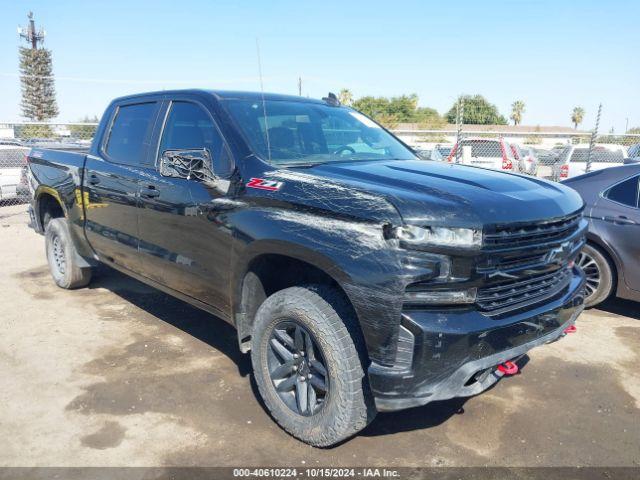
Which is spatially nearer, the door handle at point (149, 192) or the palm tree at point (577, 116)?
the door handle at point (149, 192)

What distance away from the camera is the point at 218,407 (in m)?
3.49

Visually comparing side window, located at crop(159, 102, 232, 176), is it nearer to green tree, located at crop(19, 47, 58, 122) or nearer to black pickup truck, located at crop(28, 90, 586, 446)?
black pickup truck, located at crop(28, 90, 586, 446)

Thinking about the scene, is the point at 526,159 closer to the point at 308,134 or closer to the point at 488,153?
the point at 488,153

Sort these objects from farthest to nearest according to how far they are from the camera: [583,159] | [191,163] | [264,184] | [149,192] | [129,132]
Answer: [583,159] < [129,132] < [149,192] < [191,163] < [264,184]

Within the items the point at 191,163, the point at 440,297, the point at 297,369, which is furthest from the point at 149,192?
the point at 440,297

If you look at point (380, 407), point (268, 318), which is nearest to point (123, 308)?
point (268, 318)

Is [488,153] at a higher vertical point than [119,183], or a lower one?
lower

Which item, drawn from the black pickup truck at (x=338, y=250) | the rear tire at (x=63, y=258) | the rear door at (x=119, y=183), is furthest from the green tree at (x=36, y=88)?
the black pickup truck at (x=338, y=250)

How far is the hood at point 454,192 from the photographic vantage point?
8.13ft

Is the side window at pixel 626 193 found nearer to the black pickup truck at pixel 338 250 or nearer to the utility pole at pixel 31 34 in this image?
the black pickup truck at pixel 338 250

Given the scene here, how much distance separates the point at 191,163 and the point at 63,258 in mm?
3297

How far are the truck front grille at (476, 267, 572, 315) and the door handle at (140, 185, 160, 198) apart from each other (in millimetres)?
2431

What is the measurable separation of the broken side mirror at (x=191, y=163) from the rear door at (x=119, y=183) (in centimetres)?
89

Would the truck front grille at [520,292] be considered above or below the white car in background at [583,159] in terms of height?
above
